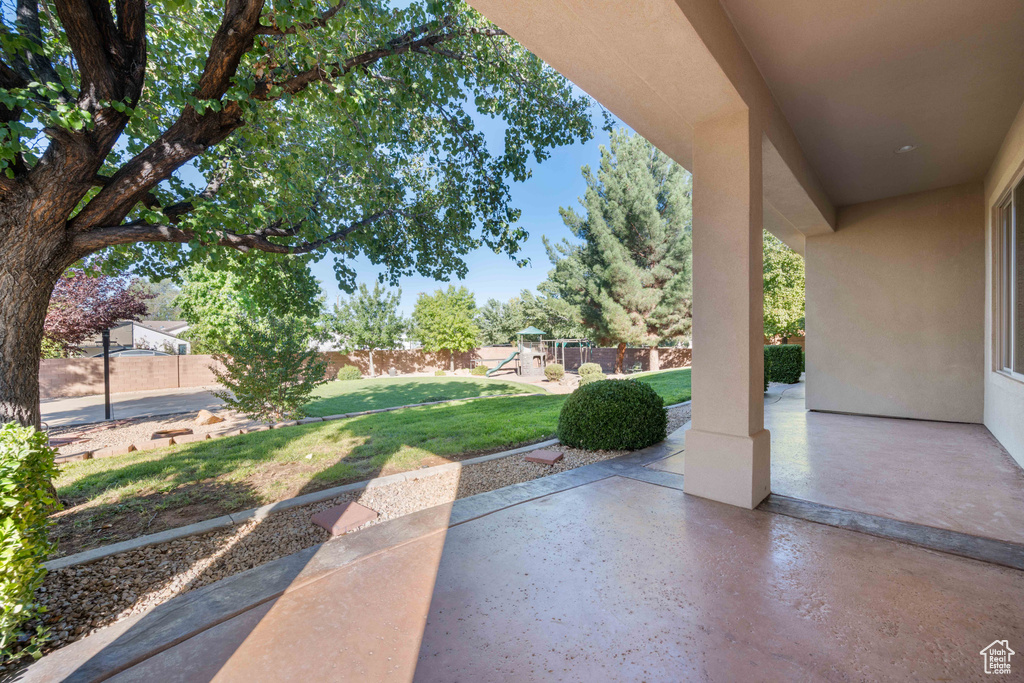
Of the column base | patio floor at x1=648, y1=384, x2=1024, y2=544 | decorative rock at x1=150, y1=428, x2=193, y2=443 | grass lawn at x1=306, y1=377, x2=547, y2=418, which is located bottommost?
grass lawn at x1=306, y1=377, x2=547, y2=418

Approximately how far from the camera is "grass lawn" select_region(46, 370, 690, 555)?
3.08 m

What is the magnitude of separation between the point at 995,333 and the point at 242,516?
7555 mm

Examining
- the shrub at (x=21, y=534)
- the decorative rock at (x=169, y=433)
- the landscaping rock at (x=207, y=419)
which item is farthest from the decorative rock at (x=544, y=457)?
the landscaping rock at (x=207, y=419)

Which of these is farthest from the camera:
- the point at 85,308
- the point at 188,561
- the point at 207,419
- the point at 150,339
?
the point at 150,339

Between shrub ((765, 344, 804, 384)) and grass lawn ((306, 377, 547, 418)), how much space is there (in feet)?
20.3

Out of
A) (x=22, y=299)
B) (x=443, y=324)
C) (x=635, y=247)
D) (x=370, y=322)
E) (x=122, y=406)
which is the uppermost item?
(x=635, y=247)

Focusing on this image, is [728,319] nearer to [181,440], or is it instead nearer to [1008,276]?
[1008,276]

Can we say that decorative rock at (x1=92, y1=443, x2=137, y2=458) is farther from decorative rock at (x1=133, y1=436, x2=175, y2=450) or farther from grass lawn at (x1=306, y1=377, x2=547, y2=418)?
grass lawn at (x1=306, y1=377, x2=547, y2=418)

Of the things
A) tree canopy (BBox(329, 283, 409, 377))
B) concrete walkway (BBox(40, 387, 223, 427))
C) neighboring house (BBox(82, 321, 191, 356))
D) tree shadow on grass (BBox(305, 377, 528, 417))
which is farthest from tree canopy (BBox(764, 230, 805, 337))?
neighboring house (BBox(82, 321, 191, 356))

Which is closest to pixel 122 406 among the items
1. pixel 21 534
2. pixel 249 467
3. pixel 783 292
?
pixel 249 467

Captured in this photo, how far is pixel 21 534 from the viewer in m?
1.67

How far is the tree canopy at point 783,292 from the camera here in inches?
527

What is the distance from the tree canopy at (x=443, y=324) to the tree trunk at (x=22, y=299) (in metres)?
18.8

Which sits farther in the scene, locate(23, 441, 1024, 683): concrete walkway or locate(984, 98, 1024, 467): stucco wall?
locate(984, 98, 1024, 467): stucco wall
